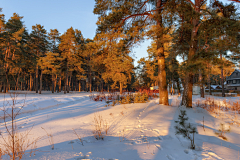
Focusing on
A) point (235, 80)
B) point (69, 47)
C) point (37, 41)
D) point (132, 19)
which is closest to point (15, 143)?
point (132, 19)

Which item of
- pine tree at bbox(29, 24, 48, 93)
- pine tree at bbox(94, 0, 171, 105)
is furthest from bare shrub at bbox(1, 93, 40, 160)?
pine tree at bbox(29, 24, 48, 93)

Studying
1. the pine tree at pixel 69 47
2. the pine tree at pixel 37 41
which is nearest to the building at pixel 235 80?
the pine tree at pixel 69 47

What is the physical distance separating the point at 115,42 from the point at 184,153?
6.60 metres

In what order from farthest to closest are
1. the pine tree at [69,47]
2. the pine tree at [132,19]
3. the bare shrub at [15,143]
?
the pine tree at [69,47] → the pine tree at [132,19] → the bare shrub at [15,143]

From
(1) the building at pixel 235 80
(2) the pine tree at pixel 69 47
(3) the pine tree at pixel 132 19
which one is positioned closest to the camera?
(3) the pine tree at pixel 132 19

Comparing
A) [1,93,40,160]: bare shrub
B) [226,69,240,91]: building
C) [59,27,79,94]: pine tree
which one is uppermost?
[59,27,79,94]: pine tree

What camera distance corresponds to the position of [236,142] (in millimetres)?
3217

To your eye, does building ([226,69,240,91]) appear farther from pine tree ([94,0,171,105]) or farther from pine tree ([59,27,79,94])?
pine tree ([59,27,79,94])

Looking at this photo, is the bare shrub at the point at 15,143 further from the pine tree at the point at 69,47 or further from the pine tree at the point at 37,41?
the pine tree at the point at 37,41

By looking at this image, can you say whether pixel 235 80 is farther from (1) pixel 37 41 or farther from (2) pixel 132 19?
(1) pixel 37 41

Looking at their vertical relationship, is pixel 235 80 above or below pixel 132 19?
below

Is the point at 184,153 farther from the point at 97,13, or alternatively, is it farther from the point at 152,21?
the point at 97,13

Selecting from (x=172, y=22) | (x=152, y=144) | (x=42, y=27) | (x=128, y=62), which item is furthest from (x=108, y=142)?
(x=42, y=27)

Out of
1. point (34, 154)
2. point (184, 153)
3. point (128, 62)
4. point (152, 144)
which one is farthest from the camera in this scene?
point (128, 62)
